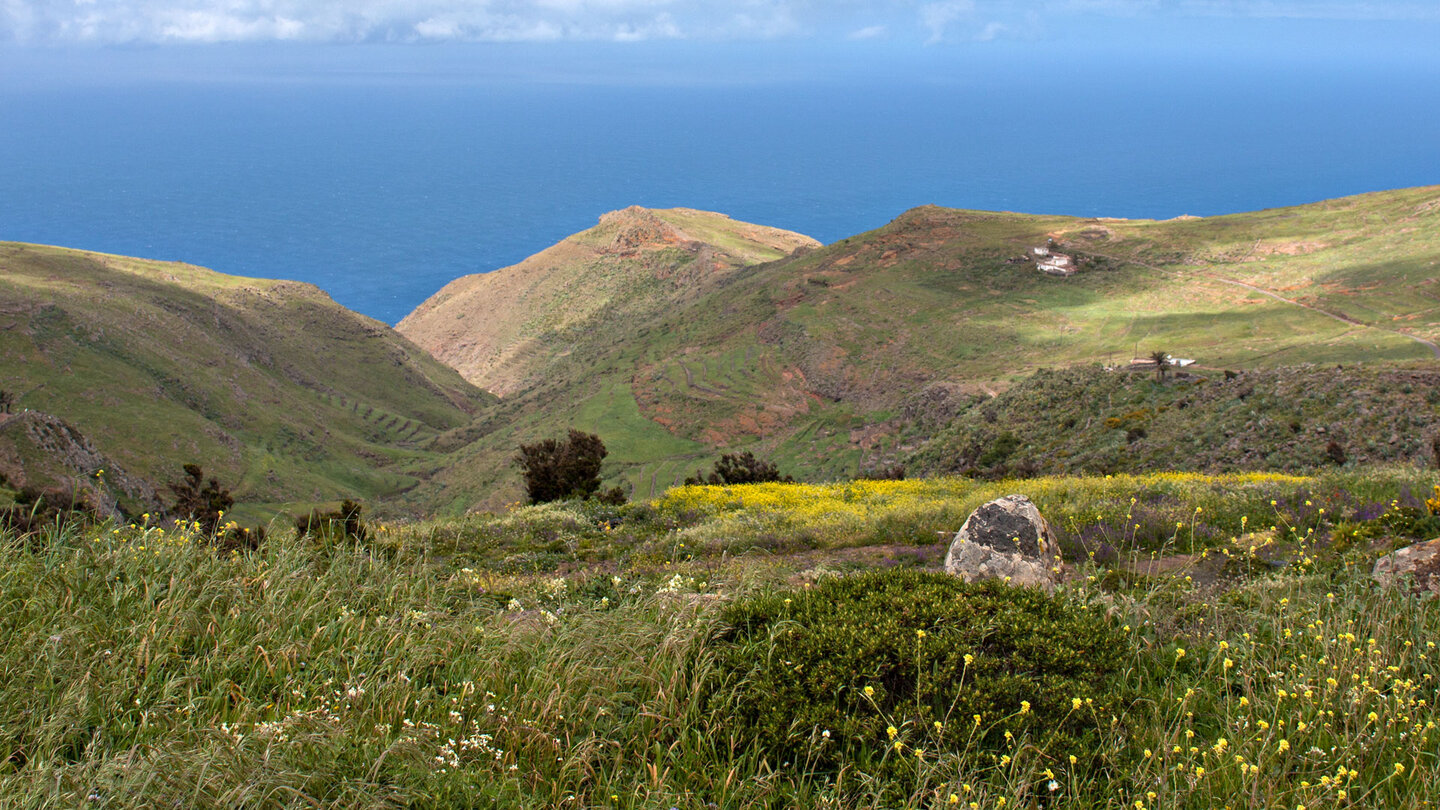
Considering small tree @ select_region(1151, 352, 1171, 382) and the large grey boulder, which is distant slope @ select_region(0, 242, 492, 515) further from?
the large grey boulder

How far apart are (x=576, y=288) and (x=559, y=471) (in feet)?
358

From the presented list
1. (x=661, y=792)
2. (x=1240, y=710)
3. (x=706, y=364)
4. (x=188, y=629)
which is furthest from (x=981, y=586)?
(x=706, y=364)

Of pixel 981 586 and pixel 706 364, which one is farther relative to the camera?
pixel 706 364

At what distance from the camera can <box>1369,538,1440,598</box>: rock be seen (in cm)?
577

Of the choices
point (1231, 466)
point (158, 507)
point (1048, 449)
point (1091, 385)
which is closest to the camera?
point (1231, 466)

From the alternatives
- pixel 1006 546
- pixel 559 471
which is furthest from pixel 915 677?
pixel 559 471

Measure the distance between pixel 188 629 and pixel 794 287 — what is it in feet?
230

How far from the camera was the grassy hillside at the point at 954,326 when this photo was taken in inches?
1697

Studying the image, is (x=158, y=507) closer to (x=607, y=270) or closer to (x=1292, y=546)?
(x=1292, y=546)

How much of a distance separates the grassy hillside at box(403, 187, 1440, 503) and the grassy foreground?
34717 millimetres

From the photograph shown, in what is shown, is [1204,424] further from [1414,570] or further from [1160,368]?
[1414,570]

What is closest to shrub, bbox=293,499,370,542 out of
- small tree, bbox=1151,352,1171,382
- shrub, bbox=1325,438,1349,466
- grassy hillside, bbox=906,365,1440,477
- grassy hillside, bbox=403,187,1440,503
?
grassy hillside, bbox=906,365,1440,477

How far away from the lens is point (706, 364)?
65.8 metres

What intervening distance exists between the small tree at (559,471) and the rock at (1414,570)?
16.1m
